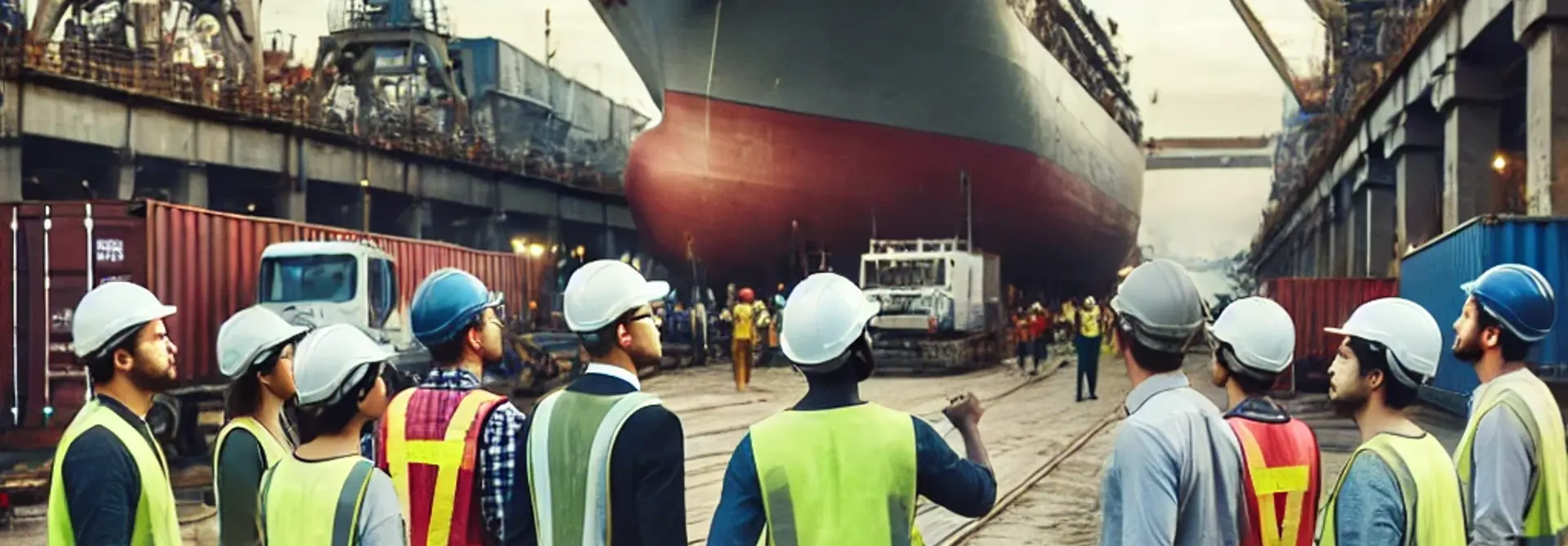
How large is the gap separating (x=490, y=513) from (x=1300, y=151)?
69154 mm

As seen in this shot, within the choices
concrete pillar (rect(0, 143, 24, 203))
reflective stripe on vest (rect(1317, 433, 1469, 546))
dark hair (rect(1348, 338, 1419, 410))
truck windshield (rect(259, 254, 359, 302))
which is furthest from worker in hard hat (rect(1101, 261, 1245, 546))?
concrete pillar (rect(0, 143, 24, 203))

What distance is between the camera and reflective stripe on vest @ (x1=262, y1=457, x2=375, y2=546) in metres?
3.45

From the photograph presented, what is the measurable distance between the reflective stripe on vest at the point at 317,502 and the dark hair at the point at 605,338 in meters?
0.69

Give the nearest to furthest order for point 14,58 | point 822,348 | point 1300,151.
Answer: point 822,348 → point 14,58 → point 1300,151

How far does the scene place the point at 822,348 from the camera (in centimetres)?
332

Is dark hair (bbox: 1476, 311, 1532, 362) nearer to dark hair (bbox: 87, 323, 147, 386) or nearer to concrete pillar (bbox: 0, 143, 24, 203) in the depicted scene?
dark hair (bbox: 87, 323, 147, 386)

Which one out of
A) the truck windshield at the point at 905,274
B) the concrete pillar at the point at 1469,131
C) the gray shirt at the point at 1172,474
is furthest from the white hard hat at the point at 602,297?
the concrete pillar at the point at 1469,131

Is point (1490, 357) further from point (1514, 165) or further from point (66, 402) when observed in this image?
point (1514, 165)

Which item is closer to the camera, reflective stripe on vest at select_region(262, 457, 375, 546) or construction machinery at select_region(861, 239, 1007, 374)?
reflective stripe on vest at select_region(262, 457, 375, 546)

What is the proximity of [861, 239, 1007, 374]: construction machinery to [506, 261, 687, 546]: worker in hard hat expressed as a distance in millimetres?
18347

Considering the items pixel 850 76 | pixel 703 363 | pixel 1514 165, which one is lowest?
pixel 703 363

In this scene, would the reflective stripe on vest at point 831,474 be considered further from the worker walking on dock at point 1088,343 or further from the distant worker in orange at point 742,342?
the distant worker in orange at point 742,342

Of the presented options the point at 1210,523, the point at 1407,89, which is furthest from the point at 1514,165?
the point at 1210,523

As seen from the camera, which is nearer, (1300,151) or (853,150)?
(853,150)
